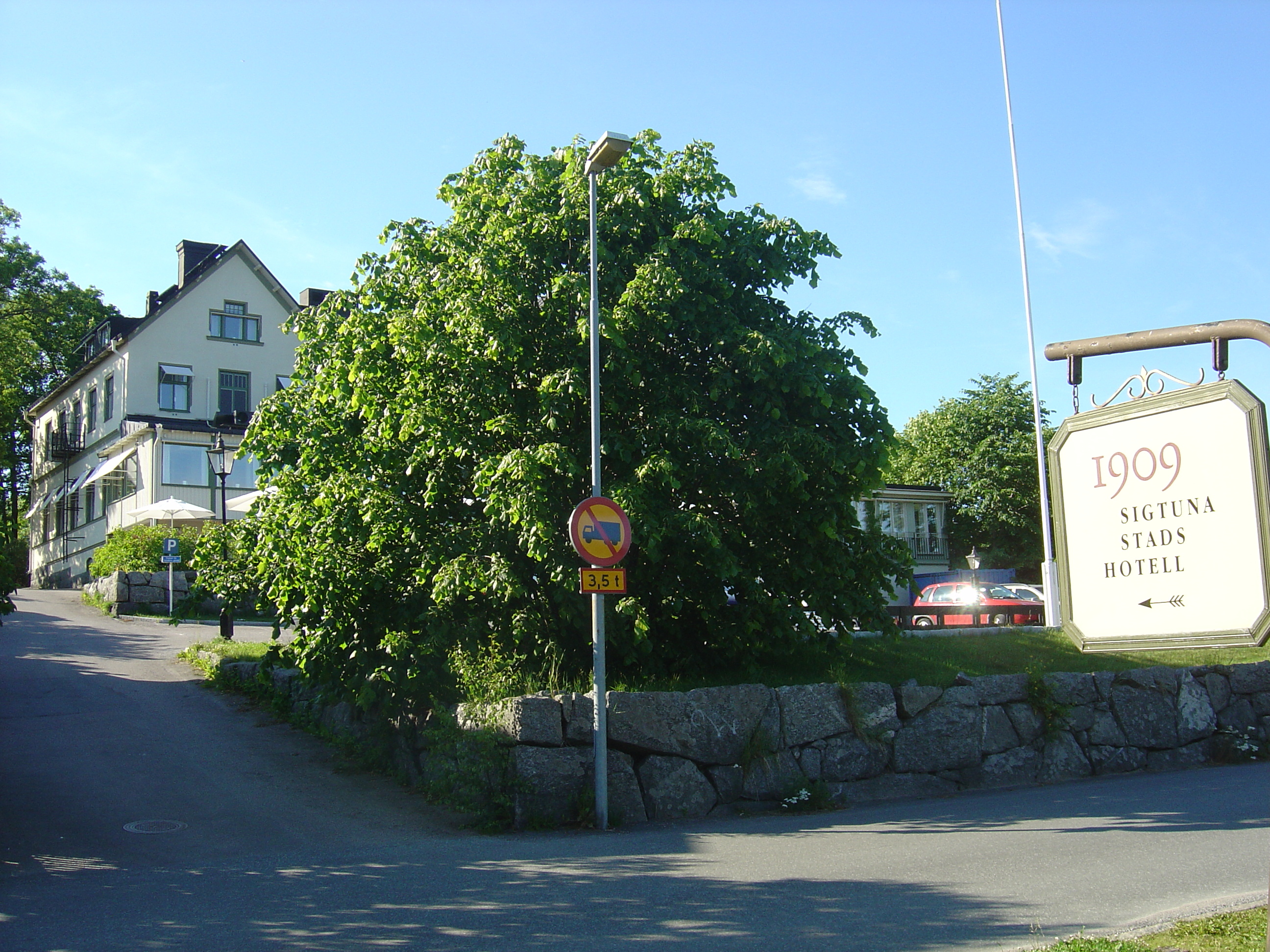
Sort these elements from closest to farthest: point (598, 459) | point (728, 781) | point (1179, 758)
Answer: point (598, 459)
point (728, 781)
point (1179, 758)

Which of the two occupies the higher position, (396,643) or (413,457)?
(413,457)

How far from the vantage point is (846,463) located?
1158 centimetres

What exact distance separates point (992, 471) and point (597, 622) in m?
40.9

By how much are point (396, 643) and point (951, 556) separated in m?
43.1

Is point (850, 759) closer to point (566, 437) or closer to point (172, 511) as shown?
point (566, 437)

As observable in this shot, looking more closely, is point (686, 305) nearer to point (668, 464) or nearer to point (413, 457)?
point (668, 464)

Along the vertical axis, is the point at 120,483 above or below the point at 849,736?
above

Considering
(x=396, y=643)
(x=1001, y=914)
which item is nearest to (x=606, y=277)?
(x=396, y=643)

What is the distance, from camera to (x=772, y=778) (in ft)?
37.1

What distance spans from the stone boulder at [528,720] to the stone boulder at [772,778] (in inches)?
88.1

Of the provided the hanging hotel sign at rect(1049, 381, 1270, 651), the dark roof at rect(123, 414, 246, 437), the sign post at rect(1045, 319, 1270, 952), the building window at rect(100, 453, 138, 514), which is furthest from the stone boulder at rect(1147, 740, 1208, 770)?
the building window at rect(100, 453, 138, 514)

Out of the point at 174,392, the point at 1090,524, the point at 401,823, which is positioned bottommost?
the point at 401,823

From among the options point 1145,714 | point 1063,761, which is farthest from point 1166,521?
point 1145,714

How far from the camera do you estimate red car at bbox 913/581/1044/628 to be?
21.6 meters
